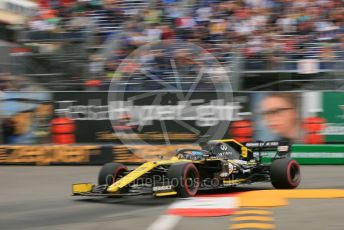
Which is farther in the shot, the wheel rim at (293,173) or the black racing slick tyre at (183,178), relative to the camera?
the wheel rim at (293,173)

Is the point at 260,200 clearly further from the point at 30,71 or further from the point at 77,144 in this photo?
the point at 30,71

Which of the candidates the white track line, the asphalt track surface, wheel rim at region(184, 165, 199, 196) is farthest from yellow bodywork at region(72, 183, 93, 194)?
the white track line

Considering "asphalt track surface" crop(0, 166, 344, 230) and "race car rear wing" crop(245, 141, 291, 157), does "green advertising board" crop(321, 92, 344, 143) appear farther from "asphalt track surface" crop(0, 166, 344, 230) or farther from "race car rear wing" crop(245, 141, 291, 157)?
"race car rear wing" crop(245, 141, 291, 157)

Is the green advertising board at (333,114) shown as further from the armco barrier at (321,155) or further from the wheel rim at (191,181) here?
the wheel rim at (191,181)

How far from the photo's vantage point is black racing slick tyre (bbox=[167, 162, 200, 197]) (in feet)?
30.7

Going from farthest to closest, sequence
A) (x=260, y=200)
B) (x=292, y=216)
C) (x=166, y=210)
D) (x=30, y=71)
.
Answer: (x=30, y=71) < (x=260, y=200) < (x=166, y=210) < (x=292, y=216)

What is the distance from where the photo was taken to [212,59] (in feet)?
56.8

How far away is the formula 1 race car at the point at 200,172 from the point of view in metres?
9.46

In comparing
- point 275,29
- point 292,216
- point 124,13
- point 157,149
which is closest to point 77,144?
point 157,149

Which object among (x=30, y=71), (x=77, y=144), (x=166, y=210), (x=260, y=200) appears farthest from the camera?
(x=30, y=71)

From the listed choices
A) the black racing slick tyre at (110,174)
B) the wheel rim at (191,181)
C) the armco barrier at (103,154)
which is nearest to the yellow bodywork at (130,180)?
the wheel rim at (191,181)

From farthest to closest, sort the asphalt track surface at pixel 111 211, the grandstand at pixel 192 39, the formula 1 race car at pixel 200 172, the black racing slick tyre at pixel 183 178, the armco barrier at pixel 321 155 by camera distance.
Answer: the grandstand at pixel 192 39 < the armco barrier at pixel 321 155 < the formula 1 race car at pixel 200 172 < the black racing slick tyre at pixel 183 178 < the asphalt track surface at pixel 111 211

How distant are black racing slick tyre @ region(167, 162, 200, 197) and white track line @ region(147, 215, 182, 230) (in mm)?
1327

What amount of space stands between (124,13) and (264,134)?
5.87 meters
